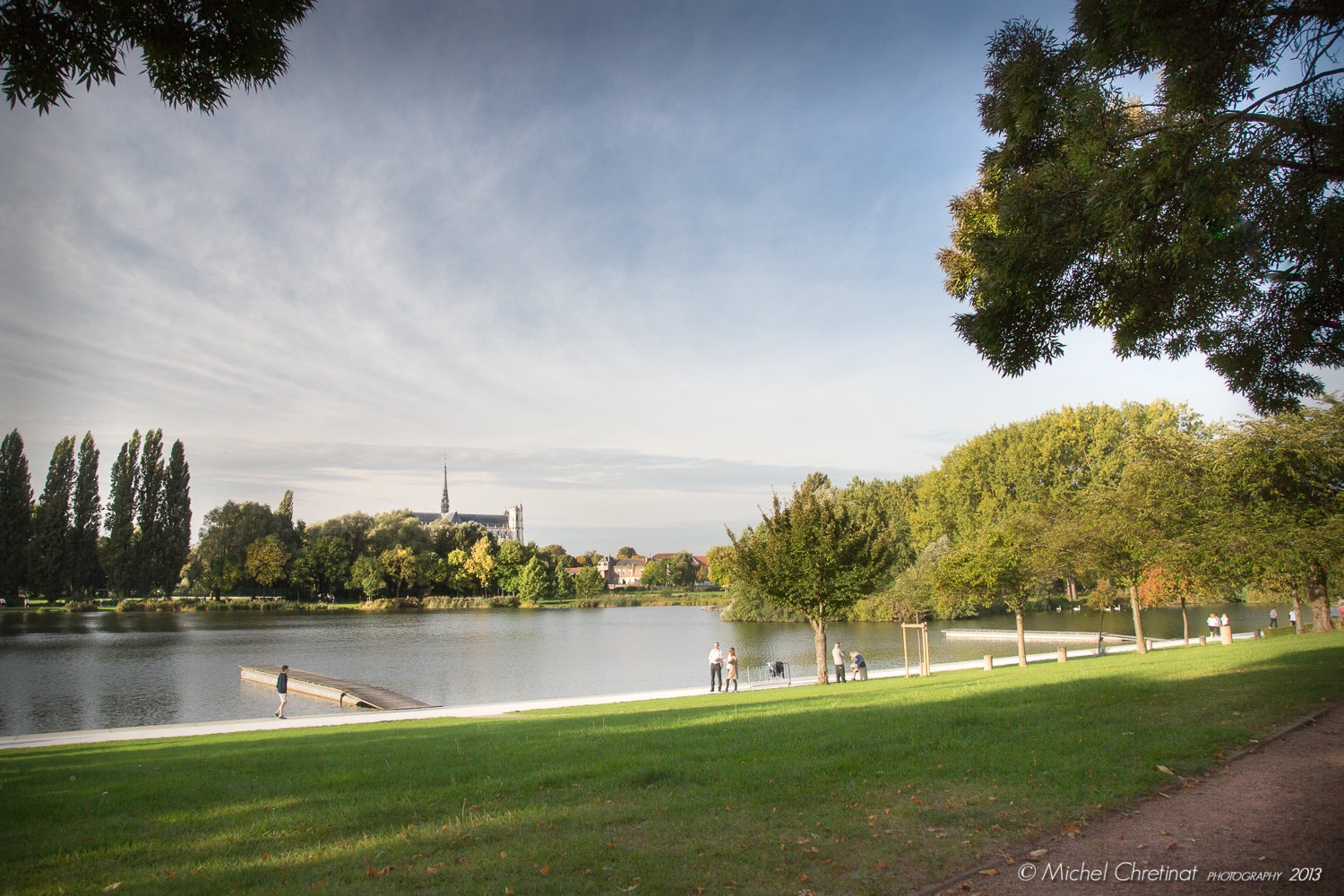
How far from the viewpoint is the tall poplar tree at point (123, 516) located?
66938mm

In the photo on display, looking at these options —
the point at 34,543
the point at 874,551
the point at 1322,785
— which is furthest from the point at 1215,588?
the point at 34,543

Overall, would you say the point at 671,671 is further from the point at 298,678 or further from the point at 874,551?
the point at 298,678

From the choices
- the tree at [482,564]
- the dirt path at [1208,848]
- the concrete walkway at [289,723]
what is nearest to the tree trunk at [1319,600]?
the concrete walkway at [289,723]

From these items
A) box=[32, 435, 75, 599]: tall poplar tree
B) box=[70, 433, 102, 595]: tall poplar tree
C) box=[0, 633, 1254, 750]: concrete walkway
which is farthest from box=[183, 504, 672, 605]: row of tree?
box=[0, 633, 1254, 750]: concrete walkway

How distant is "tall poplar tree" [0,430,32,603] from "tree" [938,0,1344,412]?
60.8m

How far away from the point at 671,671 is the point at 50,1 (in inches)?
1244

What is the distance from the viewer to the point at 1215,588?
90.3ft

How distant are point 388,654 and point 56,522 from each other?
3748cm

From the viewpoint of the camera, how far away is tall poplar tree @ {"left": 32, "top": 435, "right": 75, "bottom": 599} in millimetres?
56125

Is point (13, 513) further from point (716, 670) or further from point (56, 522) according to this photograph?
point (716, 670)

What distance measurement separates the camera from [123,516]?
67.1 metres

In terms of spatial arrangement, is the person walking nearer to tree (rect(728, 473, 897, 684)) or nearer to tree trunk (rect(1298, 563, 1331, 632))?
tree (rect(728, 473, 897, 684))

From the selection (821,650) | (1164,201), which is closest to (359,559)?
(821,650)

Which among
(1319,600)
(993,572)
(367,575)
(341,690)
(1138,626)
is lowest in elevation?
(341,690)
